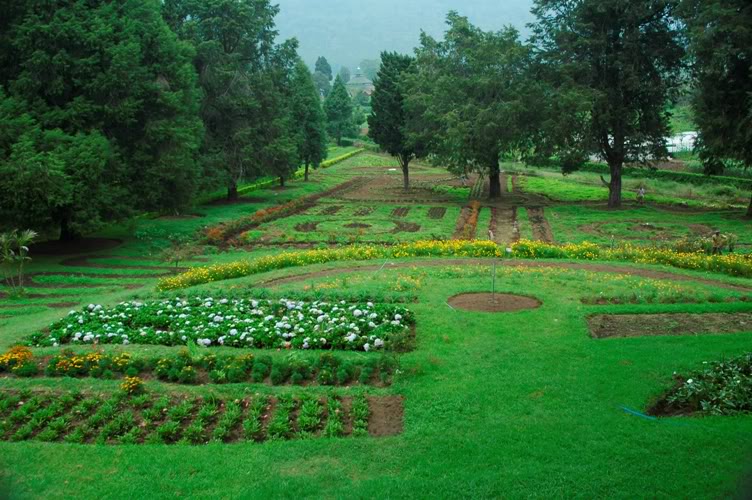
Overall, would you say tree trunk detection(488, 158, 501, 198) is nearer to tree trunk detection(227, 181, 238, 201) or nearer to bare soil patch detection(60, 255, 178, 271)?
tree trunk detection(227, 181, 238, 201)

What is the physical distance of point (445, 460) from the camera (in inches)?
322

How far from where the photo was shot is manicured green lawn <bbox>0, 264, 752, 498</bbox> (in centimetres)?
760

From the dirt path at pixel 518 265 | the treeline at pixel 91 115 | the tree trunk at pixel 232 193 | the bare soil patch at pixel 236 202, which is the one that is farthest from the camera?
the tree trunk at pixel 232 193

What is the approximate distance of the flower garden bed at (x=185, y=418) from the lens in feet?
30.2

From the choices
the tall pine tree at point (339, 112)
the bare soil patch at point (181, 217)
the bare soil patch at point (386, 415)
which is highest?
the tall pine tree at point (339, 112)

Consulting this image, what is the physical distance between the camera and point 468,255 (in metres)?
22.1

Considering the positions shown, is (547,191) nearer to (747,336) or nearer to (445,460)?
(747,336)

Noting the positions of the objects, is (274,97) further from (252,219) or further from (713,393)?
(713,393)

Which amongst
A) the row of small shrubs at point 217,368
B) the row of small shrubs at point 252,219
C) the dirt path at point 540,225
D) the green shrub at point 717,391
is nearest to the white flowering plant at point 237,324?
the row of small shrubs at point 217,368

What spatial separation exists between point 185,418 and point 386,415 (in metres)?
3.14

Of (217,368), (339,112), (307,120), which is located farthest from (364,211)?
(339,112)

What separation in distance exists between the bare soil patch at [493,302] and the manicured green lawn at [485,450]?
3.09 meters

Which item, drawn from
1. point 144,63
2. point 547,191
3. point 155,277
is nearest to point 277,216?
point 144,63

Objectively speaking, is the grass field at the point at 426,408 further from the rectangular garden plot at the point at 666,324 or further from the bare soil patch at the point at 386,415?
the rectangular garden plot at the point at 666,324
